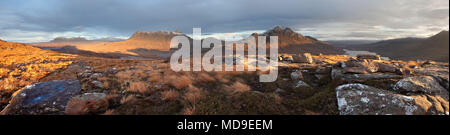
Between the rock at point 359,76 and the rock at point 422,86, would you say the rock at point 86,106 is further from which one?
the rock at point 422,86

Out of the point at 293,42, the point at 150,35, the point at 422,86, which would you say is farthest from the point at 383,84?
the point at 150,35

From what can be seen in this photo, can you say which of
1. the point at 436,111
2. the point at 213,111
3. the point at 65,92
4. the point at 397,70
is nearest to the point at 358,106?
the point at 436,111

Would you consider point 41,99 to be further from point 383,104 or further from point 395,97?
point 395,97

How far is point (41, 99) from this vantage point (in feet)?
18.5

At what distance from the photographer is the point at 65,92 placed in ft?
20.7

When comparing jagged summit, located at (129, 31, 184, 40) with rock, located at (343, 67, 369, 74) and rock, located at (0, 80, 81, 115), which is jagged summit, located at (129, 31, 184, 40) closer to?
rock, located at (0, 80, 81, 115)

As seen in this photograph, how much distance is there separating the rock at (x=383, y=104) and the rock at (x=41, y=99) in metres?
8.91

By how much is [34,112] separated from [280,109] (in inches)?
298

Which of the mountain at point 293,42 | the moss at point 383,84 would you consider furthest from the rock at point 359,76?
the mountain at point 293,42

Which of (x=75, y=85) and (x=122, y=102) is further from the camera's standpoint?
(x=75, y=85)

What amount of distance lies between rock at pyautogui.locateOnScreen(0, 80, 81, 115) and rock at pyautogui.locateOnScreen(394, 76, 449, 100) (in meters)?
11.5

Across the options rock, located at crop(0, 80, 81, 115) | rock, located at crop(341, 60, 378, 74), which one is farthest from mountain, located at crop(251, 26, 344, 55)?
rock, located at crop(0, 80, 81, 115)

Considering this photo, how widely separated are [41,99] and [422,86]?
42.6 feet
